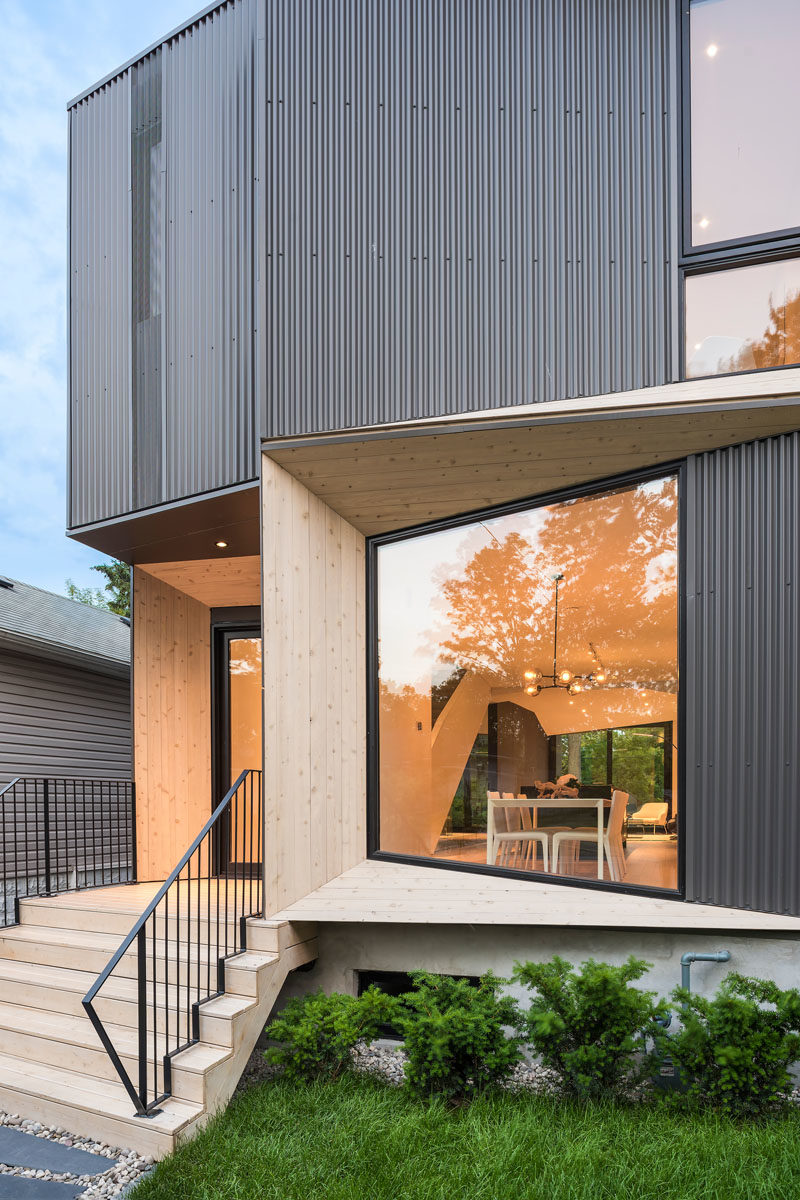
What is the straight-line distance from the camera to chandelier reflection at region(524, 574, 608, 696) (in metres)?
5.20

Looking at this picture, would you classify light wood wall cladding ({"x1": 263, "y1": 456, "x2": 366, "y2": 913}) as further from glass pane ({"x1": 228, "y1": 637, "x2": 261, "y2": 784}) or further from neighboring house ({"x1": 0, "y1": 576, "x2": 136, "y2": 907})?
neighboring house ({"x1": 0, "y1": 576, "x2": 136, "y2": 907})

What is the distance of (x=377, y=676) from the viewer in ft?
19.5

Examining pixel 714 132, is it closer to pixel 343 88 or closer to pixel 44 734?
pixel 343 88

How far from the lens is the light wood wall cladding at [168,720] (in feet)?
24.0

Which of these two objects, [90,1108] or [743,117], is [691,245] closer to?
[743,117]

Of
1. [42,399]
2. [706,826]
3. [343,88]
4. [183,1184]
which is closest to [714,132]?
[343,88]

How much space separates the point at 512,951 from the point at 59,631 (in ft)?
22.3

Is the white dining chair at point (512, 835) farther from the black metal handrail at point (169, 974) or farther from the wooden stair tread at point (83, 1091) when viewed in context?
the wooden stair tread at point (83, 1091)

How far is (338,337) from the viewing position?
5102 millimetres

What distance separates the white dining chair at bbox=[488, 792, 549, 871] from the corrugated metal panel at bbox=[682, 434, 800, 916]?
39.8 inches

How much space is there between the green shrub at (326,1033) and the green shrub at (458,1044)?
0.23m

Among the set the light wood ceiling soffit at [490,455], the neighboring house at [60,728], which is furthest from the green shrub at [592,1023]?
the neighboring house at [60,728]

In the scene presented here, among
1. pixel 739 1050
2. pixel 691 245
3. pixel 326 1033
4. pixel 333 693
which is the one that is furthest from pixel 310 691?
pixel 691 245

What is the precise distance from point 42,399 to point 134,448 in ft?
272
